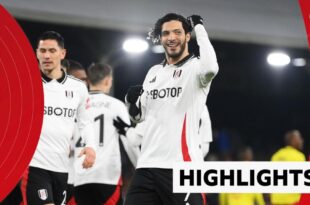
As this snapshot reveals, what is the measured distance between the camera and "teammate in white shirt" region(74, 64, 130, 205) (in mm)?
8945

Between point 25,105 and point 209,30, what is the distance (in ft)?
21.5

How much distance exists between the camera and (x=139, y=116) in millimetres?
6984

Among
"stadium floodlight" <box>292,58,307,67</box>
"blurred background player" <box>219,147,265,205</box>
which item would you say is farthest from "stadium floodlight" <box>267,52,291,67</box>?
"blurred background player" <box>219,147,265,205</box>

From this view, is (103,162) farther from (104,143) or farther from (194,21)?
(194,21)

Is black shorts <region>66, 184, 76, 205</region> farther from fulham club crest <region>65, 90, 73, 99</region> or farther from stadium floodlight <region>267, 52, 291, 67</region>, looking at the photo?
stadium floodlight <region>267, 52, 291, 67</region>

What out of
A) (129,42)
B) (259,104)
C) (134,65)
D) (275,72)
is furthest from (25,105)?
(259,104)

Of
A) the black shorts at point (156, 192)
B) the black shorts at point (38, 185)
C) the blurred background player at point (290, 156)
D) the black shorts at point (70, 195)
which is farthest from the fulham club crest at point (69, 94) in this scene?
the blurred background player at point (290, 156)

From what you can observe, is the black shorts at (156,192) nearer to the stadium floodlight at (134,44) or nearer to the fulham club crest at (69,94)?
the fulham club crest at (69,94)

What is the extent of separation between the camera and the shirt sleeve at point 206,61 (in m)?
6.44

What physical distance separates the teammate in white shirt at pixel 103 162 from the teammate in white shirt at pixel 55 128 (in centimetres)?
113

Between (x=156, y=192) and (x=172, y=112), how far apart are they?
64 centimetres

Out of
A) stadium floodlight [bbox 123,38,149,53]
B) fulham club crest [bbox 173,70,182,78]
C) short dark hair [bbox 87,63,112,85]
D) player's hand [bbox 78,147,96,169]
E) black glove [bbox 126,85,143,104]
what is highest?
stadium floodlight [bbox 123,38,149,53]

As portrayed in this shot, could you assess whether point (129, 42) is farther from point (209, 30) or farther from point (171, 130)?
point (171, 130)

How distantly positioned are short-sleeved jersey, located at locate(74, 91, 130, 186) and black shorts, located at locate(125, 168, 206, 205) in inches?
93.9
